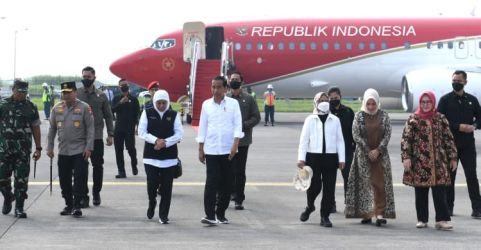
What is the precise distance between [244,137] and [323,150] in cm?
181

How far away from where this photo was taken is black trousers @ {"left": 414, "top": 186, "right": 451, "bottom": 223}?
1060 centimetres

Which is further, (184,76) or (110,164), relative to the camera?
(184,76)

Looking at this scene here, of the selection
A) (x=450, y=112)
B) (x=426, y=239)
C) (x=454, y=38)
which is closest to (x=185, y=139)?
(x=454, y=38)

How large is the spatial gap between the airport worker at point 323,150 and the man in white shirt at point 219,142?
2.67 ft

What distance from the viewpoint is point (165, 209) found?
10898mm

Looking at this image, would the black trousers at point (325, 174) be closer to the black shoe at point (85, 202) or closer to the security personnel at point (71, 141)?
the security personnel at point (71, 141)

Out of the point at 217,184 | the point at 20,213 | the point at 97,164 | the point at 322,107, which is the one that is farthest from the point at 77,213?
the point at 322,107

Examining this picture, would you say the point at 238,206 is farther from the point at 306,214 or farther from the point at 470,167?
the point at 470,167

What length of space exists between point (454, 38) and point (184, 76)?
9139 mm

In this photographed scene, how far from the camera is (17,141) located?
1148 centimetres

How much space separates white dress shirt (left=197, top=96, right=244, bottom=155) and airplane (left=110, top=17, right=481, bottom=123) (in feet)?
66.2

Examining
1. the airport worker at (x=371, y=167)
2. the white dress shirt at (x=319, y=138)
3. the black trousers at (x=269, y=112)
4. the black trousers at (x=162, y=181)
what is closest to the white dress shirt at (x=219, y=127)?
the black trousers at (x=162, y=181)

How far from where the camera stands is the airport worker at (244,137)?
12.3m

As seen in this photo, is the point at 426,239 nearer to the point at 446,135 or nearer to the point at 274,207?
the point at 446,135
